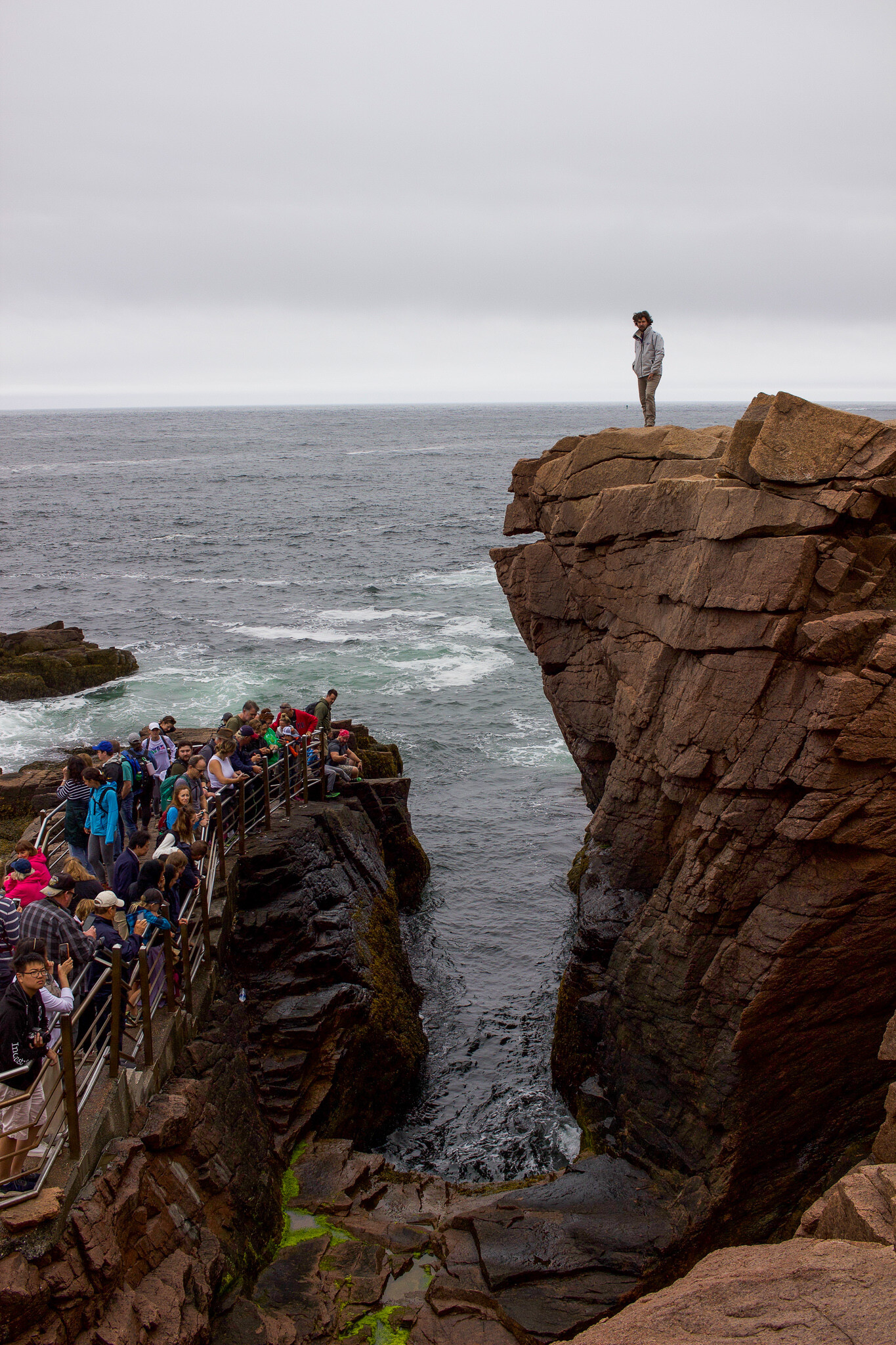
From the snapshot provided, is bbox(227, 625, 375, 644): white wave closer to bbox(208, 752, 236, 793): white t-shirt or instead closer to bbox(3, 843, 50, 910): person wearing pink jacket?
bbox(208, 752, 236, 793): white t-shirt

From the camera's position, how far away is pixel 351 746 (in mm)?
22562

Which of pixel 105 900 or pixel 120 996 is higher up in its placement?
pixel 105 900

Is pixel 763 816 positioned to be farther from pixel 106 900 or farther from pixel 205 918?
pixel 106 900

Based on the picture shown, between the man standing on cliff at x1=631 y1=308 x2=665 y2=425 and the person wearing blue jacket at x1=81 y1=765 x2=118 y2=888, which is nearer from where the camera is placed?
the person wearing blue jacket at x1=81 y1=765 x2=118 y2=888

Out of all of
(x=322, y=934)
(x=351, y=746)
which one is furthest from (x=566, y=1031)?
(x=351, y=746)

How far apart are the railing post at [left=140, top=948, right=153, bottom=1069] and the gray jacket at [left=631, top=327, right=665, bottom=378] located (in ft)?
45.8

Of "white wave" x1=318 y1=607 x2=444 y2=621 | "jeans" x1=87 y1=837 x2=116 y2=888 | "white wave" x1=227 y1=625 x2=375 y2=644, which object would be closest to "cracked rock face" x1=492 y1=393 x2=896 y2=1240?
"jeans" x1=87 y1=837 x2=116 y2=888

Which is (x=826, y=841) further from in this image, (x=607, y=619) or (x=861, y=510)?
(x=607, y=619)

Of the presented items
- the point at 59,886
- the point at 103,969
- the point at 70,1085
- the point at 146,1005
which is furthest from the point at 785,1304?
the point at 59,886

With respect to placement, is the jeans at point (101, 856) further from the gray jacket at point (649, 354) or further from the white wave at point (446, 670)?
the white wave at point (446, 670)

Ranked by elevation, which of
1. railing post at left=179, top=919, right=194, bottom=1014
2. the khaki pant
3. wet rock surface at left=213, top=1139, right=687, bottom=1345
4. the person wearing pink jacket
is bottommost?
wet rock surface at left=213, top=1139, right=687, bottom=1345

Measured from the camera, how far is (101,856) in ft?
48.1

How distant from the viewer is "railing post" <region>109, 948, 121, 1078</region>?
32.3ft

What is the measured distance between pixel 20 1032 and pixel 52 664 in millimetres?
31870
